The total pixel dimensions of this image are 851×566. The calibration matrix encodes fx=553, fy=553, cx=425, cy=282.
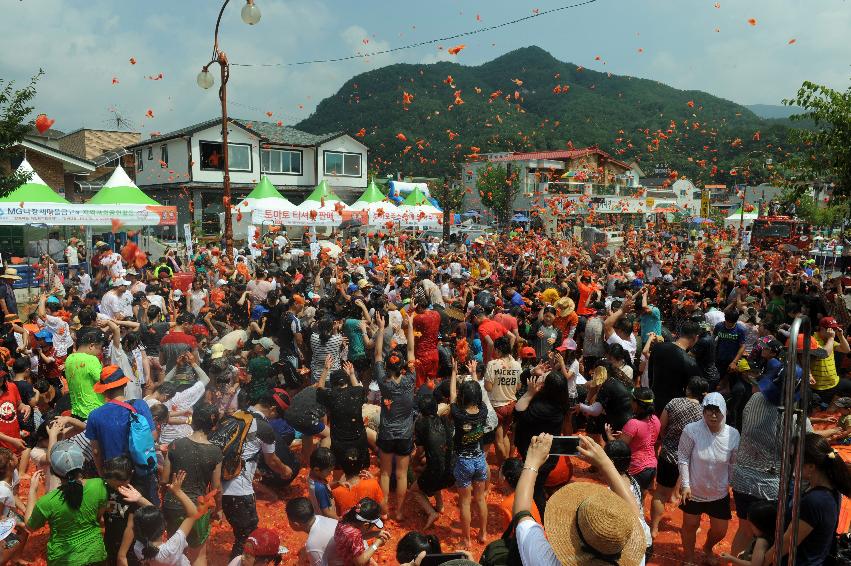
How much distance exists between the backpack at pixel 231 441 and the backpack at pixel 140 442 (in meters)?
0.49

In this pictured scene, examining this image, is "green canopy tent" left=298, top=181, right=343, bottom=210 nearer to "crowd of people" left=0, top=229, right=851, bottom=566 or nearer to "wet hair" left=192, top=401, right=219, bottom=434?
"crowd of people" left=0, top=229, right=851, bottom=566

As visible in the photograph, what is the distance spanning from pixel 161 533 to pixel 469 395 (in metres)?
2.35

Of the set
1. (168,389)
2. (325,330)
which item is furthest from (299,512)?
(325,330)

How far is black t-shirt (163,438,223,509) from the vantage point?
374 centimetres

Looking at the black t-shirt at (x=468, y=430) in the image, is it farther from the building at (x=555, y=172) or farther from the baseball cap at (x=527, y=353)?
the building at (x=555, y=172)

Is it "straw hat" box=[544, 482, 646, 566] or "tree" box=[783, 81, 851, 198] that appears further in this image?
"tree" box=[783, 81, 851, 198]

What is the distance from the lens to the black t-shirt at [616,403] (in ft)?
15.2

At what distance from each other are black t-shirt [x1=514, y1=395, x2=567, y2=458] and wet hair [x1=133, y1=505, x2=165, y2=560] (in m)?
2.72

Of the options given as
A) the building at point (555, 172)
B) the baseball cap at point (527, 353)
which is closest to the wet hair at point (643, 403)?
the baseball cap at point (527, 353)

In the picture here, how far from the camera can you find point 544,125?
73.1m

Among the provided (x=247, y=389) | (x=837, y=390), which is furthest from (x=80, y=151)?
(x=837, y=390)

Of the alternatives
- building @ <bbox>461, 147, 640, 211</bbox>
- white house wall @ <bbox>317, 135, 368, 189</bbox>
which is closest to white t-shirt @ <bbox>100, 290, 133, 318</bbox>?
white house wall @ <bbox>317, 135, 368, 189</bbox>

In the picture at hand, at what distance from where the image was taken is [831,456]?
2979mm

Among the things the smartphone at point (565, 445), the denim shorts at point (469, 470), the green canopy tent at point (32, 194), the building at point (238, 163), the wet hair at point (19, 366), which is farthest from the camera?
the building at point (238, 163)
